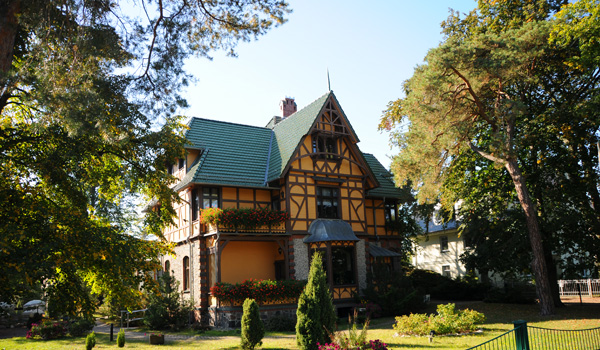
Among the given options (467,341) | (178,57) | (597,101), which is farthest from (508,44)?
(178,57)

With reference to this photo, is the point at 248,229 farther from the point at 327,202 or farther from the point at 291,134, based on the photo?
the point at 291,134

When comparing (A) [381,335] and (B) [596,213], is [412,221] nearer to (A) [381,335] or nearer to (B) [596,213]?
(B) [596,213]

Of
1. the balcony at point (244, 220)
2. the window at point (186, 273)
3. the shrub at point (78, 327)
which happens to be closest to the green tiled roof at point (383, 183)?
the balcony at point (244, 220)

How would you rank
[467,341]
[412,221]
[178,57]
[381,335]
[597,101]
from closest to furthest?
[178,57]
[467,341]
[381,335]
[597,101]
[412,221]

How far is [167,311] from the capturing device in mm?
20797

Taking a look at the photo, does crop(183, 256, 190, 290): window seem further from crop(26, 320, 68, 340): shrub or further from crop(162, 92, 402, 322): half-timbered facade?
crop(26, 320, 68, 340): shrub

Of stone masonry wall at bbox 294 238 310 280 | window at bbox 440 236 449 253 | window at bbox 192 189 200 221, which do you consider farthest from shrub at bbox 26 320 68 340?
window at bbox 440 236 449 253

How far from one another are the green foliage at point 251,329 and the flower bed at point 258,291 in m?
6.15

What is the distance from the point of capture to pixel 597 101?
16.7 meters

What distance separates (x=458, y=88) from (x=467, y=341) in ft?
34.2

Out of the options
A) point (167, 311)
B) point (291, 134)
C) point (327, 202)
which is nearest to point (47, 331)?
point (167, 311)

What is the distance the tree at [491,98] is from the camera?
57.9 ft

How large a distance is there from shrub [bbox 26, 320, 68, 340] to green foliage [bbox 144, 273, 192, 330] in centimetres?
354

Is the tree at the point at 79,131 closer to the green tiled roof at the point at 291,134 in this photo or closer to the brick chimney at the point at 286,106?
the green tiled roof at the point at 291,134
